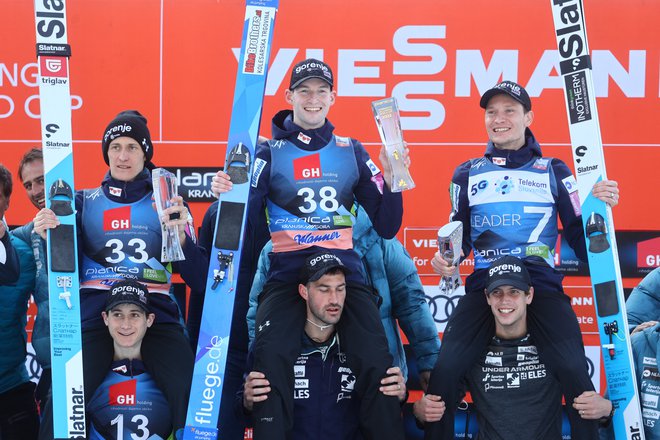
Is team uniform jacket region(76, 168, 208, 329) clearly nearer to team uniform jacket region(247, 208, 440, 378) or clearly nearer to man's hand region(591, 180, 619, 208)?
team uniform jacket region(247, 208, 440, 378)

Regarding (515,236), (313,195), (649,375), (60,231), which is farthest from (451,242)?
(60,231)

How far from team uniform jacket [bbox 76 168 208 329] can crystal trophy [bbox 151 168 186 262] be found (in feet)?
0.41

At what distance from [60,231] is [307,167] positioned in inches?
44.4

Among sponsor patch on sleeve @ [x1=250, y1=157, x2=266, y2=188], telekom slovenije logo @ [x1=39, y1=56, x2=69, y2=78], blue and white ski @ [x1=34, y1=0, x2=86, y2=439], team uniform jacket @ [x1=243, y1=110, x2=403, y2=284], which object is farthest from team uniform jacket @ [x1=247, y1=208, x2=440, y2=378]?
telekom slovenije logo @ [x1=39, y1=56, x2=69, y2=78]

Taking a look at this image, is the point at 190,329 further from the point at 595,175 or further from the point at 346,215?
the point at 595,175

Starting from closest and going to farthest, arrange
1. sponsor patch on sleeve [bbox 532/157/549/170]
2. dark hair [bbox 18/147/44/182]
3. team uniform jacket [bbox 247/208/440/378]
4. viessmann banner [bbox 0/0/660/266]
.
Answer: sponsor patch on sleeve [bbox 532/157/549/170] → team uniform jacket [bbox 247/208/440/378] → dark hair [bbox 18/147/44/182] → viessmann banner [bbox 0/0/660/266]

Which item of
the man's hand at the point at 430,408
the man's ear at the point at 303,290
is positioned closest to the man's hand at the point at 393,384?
the man's hand at the point at 430,408

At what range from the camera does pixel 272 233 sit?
3.99 m

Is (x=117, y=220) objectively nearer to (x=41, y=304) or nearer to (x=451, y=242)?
(x=41, y=304)

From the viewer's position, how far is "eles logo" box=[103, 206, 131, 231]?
4.03 m

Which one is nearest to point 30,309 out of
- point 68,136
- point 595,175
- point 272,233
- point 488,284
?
point 68,136

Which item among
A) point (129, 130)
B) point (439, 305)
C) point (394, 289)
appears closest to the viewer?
point (129, 130)

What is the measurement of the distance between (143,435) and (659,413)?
2253 mm

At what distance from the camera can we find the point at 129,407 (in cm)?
383
